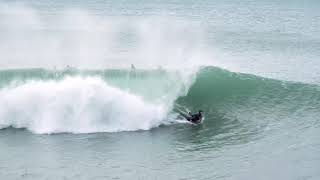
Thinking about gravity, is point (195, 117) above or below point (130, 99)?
below

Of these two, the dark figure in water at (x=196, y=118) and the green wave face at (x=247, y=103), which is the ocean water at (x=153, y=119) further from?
the dark figure in water at (x=196, y=118)

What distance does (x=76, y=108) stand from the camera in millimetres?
26828

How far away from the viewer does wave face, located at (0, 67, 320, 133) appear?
26328mm

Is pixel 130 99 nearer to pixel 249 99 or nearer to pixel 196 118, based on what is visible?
pixel 196 118

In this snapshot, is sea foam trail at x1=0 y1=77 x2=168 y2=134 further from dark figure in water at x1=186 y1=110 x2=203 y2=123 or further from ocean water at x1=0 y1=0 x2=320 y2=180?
dark figure in water at x1=186 y1=110 x2=203 y2=123

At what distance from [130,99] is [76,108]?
2433mm

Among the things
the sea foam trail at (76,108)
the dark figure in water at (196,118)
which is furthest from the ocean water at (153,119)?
the dark figure in water at (196,118)

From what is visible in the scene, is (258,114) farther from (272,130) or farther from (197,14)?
(197,14)

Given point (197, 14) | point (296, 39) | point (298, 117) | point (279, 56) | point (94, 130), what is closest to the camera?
point (94, 130)

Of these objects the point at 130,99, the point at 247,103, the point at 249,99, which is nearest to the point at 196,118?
the point at 130,99

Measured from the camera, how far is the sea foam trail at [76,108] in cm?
2600

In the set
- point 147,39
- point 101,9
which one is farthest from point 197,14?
point 147,39

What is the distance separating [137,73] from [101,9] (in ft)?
240

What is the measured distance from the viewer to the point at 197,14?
9694cm
